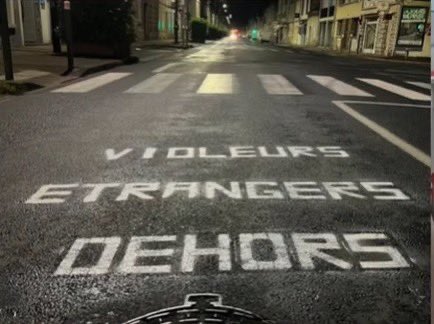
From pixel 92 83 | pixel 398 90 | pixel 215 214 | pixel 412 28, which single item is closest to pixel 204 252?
pixel 215 214

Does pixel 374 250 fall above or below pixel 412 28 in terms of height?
below

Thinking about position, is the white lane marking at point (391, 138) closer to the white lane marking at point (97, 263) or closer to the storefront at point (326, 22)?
the white lane marking at point (97, 263)

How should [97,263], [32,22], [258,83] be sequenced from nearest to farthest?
[97,263] → [258,83] → [32,22]

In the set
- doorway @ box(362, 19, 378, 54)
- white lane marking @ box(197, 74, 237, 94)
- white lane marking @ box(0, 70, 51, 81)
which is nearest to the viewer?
white lane marking @ box(197, 74, 237, 94)

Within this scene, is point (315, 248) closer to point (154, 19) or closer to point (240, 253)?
point (240, 253)

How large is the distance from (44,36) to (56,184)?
25.0 m

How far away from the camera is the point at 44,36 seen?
2655 centimetres

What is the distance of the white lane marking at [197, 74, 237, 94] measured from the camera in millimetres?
10281

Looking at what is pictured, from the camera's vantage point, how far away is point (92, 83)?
11383mm

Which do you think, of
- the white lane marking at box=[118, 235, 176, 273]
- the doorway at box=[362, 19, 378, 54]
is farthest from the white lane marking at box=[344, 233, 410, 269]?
the doorway at box=[362, 19, 378, 54]

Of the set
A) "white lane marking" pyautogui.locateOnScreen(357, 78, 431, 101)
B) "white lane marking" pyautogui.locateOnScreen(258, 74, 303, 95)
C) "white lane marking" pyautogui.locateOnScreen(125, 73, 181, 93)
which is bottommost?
"white lane marking" pyautogui.locateOnScreen(125, 73, 181, 93)

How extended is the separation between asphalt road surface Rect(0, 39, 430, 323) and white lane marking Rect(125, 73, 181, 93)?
2.88 m

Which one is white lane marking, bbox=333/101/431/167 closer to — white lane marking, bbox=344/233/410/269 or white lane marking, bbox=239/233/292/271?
white lane marking, bbox=344/233/410/269

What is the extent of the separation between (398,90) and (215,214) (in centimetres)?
887
